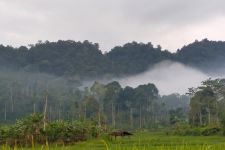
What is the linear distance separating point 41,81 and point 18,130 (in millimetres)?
58010

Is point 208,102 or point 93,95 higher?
point 93,95

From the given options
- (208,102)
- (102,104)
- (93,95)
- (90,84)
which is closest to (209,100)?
(208,102)

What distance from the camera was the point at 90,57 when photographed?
114188 millimetres

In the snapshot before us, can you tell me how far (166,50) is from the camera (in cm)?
13450

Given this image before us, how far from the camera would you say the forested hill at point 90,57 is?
109062 mm

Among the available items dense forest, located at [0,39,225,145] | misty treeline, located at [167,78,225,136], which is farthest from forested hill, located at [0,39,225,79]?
misty treeline, located at [167,78,225,136]

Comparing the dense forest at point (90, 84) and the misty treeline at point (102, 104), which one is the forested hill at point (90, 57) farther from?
the misty treeline at point (102, 104)

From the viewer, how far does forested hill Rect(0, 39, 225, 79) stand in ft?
358

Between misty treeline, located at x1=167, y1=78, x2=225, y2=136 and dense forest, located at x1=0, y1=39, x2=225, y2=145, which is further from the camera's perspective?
misty treeline, located at x1=167, y1=78, x2=225, y2=136

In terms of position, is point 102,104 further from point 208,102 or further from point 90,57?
point 90,57

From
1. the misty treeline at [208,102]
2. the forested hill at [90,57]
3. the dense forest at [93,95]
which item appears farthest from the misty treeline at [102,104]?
the forested hill at [90,57]

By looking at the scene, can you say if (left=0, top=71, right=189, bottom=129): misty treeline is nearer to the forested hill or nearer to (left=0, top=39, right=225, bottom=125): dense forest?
(left=0, top=39, right=225, bottom=125): dense forest

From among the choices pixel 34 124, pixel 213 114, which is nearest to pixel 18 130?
pixel 34 124

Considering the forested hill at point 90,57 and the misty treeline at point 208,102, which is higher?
the forested hill at point 90,57
